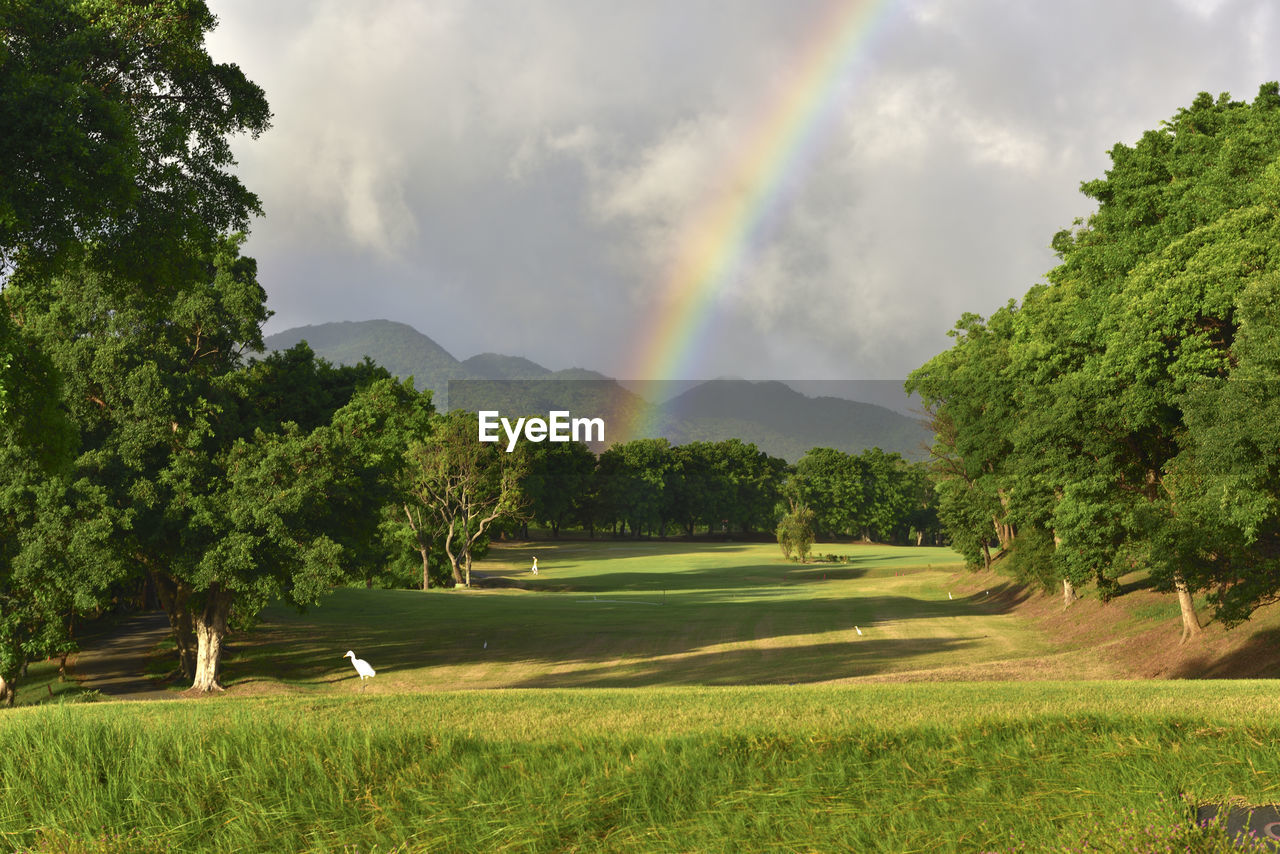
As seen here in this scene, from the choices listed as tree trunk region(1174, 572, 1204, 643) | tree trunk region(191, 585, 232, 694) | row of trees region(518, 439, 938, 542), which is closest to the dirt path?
tree trunk region(191, 585, 232, 694)

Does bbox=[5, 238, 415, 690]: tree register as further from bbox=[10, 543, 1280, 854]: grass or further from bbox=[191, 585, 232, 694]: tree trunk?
bbox=[10, 543, 1280, 854]: grass

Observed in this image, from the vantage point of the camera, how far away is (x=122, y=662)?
103 ft

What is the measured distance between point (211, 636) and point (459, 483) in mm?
39777

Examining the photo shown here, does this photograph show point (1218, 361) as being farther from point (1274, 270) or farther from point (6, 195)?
point (6, 195)

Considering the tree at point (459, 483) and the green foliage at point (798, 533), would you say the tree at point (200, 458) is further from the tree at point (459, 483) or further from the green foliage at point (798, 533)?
the green foliage at point (798, 533)

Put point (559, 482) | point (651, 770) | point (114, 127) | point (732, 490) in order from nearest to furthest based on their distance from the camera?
point (651, 770), point (114, 127), point (559, 482), point (732, 490)

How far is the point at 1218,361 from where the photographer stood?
22922mm

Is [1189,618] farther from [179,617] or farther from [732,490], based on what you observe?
[732,490]

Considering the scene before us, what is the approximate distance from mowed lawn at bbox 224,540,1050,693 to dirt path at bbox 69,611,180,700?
2.48 m

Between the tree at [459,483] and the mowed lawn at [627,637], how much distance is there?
588 centimetres

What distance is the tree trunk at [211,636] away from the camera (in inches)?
1056

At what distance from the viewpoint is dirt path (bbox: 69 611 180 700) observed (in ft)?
89.2

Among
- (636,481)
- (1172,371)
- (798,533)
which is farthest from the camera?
(636,481)

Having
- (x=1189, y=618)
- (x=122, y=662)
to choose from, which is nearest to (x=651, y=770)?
(x=1189, y=618)
